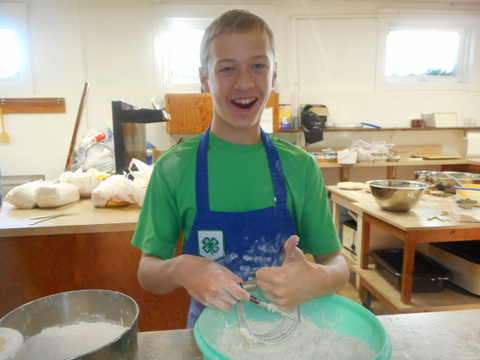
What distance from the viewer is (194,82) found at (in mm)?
3984

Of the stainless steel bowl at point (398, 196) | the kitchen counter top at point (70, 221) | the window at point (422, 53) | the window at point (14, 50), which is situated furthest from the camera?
the window at point (422, 53)

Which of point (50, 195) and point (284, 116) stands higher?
point (284, 116)

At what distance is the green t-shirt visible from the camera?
0.88 m

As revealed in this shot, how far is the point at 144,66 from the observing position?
381 centimetres

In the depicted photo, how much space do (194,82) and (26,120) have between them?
200 cm

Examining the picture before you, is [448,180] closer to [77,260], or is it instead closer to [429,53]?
[77,260]

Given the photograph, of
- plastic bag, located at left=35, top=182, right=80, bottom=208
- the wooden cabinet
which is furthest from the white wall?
plastic bag, located at left=35, top=182, right=80, bottom=208

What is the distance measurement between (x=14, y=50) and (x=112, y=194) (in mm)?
3313

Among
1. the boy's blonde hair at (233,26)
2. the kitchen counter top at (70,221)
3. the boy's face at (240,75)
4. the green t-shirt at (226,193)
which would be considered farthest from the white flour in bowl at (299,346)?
the kitchen counter top at (70,221)

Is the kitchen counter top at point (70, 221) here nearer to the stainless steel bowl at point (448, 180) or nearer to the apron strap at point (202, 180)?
the apron strap at point (202, 180)

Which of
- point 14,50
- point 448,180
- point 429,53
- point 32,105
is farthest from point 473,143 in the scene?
point 14,50

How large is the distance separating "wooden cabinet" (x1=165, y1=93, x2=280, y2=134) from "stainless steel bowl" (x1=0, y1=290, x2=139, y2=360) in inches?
121

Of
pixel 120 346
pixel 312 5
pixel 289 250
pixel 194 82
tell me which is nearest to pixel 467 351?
pixel 289 250

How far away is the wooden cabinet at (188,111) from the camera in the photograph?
3543mm
